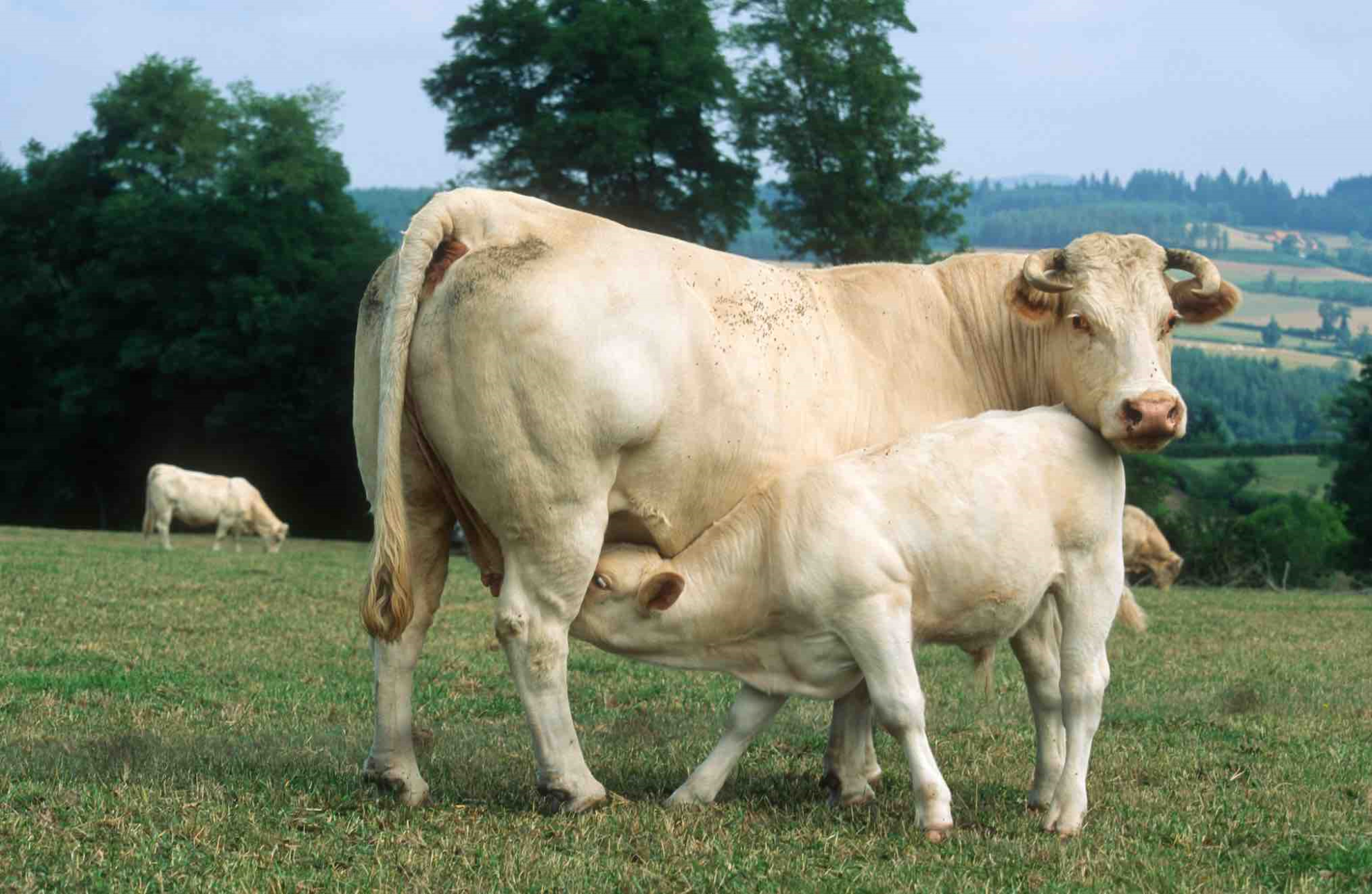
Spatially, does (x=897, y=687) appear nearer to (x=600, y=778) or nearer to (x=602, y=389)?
(x=602, y=389)

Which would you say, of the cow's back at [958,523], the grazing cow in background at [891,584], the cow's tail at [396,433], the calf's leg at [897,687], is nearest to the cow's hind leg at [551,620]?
the grazing cow in background at [891,584]

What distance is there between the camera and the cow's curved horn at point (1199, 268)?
729 cm

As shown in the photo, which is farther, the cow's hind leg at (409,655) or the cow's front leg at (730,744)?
the cow's hind leg at (409,655)

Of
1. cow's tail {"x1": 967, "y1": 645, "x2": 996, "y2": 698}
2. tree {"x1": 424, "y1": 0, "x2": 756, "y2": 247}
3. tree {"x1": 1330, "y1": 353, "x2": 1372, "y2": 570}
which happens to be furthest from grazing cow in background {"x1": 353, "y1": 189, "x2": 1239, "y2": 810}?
tree {"x1": 1330, "y1": 353, "x2": 1372, "y2": 570}

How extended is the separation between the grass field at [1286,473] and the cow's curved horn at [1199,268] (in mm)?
59332

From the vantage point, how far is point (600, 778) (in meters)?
7.66

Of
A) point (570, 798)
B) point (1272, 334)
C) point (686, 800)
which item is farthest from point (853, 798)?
point (1272, 334)

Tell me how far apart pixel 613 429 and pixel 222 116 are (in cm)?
5075

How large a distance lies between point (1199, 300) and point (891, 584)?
2163 mm

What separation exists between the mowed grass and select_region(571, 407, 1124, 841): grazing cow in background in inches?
18.1

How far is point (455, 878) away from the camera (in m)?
5.52

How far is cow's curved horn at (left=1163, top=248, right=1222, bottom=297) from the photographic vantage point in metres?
7.29

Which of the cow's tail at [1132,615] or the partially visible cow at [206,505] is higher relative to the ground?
the cow's tail at [1132,615]

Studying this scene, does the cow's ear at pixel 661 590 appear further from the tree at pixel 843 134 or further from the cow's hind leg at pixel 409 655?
the tree at pixel 843 134
